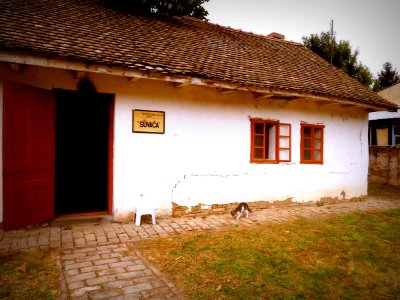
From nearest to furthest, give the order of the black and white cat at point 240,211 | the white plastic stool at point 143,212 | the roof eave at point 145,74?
the roof eave at point 145,74, the white plastic stool at point 143,212, the black and white cat at point 240,211

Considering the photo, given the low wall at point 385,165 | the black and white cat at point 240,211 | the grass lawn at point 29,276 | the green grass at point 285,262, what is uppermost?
the low wall at point 385,165

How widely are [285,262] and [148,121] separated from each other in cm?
432

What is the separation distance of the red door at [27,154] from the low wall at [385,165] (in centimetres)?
1518

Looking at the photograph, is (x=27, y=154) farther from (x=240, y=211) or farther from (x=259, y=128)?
(x=259, y=128)

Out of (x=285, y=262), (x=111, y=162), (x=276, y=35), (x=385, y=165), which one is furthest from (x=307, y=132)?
(x=385, y=165)

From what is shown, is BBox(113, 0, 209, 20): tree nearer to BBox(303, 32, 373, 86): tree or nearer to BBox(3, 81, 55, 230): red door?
BBox(3, 81, 55, 230): red door

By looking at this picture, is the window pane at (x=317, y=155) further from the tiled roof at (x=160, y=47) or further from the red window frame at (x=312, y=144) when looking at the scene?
the tiled roof at (x=160, y=47)

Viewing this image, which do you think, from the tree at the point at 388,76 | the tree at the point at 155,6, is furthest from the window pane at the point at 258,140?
the tree at the point at 388,76

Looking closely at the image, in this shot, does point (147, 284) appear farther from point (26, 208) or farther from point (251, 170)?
point (251, 170)

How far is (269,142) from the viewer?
9062 mm

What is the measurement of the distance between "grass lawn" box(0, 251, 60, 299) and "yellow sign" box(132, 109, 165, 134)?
3.29m

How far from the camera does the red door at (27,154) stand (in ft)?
18.1

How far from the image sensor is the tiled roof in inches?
237

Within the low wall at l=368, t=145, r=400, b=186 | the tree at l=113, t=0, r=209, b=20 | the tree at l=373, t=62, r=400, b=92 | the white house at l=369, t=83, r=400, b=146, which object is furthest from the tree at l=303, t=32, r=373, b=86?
the tree at l=373, t=62, r=400, b=92
